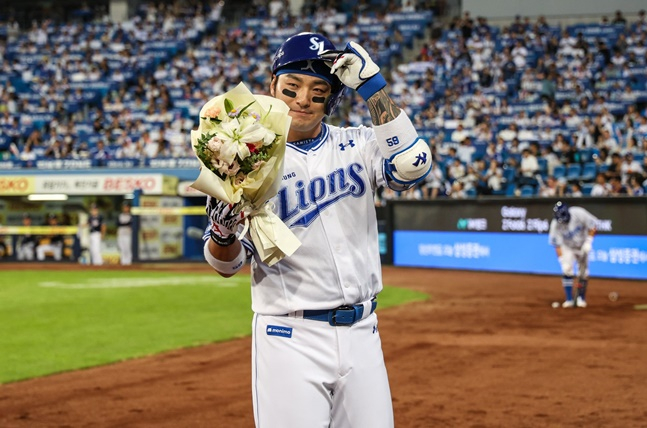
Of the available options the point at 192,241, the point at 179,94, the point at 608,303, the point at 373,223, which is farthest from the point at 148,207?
the point at 373,223

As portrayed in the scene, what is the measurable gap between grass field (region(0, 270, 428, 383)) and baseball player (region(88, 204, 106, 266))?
16.2 feet

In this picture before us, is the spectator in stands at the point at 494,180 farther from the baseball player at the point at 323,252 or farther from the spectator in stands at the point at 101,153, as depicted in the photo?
the baseball player at the point at 323,252

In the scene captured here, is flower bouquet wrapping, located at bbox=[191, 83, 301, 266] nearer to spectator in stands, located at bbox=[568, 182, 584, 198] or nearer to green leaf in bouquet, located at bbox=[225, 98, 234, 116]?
green leaf in bouquet, located at bbox=[225, 98, 234, 116]

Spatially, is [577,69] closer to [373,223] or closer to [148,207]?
[148,207]

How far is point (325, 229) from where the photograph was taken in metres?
3.38

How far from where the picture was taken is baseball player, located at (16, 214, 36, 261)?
29750 mm

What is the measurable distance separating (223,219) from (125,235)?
82.2 feet

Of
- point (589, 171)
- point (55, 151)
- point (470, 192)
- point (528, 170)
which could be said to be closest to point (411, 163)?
point (589, 171)

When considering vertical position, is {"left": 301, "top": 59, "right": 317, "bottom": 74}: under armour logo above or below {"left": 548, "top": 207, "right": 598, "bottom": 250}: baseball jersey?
above

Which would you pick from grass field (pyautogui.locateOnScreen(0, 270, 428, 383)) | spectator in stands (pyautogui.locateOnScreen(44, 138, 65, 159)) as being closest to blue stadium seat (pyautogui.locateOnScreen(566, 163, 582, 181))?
grass field (pyautogui.locateOnScreen(0, 270, 428, 383))

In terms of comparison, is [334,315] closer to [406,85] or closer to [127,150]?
[406,85]

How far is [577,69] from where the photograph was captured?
26.2 metres

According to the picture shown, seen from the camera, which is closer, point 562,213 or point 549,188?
point 562,213

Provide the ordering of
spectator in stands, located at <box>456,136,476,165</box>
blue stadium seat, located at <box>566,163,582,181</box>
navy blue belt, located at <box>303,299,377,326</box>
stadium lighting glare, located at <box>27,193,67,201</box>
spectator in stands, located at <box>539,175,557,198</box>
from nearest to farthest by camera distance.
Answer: navy blue belt, located at <box>303,299,377,326</box> < spectator in stands, located at <box>539,175,557,198</box> < blue stadium seat, located at <box>566,163,582,181</box> < spectator in stands, located at <box>456,136,476,165</box> < stadium lighting glare, located at <box>27,193,67,201</box>
